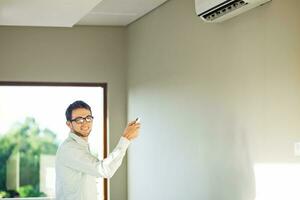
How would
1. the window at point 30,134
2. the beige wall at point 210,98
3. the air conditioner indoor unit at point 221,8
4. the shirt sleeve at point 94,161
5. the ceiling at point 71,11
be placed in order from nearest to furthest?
the shirt sleeve at point 94,161 → the beige wall at point 210,98 → the air conditioner indoor unit at point 221,8 → the ceiling at point 71,11 → the window at point 30,134

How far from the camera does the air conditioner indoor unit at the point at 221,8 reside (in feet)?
13.8

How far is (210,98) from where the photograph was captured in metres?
5.05

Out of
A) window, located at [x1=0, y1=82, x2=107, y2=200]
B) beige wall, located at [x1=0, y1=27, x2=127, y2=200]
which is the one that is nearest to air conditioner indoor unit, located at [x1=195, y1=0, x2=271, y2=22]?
beige wall, located at [x1=0, y1=27, x2=127, y2=200]

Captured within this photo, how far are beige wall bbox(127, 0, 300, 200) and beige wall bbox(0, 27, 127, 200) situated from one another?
0.21 m

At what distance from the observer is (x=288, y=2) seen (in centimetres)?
393

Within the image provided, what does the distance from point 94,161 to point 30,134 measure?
393 cm

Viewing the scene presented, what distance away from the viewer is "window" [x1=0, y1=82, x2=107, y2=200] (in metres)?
7.25

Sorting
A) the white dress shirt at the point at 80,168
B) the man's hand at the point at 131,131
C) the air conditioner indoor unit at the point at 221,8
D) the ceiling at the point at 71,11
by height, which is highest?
the ceiling at the point at 71,11

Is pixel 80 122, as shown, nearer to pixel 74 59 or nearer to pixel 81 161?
pixel 81 161

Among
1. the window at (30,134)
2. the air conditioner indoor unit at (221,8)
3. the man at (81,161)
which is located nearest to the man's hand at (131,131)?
the man at (81,161)

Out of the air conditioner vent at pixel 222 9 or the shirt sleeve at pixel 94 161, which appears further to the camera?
the air conditioner vent at pixel 222 9

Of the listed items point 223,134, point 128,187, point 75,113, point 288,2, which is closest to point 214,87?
point 223,134

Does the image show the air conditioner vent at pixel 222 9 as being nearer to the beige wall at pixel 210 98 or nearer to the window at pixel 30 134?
the beige wall at pixel 210 98

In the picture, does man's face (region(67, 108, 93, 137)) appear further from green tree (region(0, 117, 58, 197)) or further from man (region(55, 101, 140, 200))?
green tree (region(0, 117, 58, 197))
